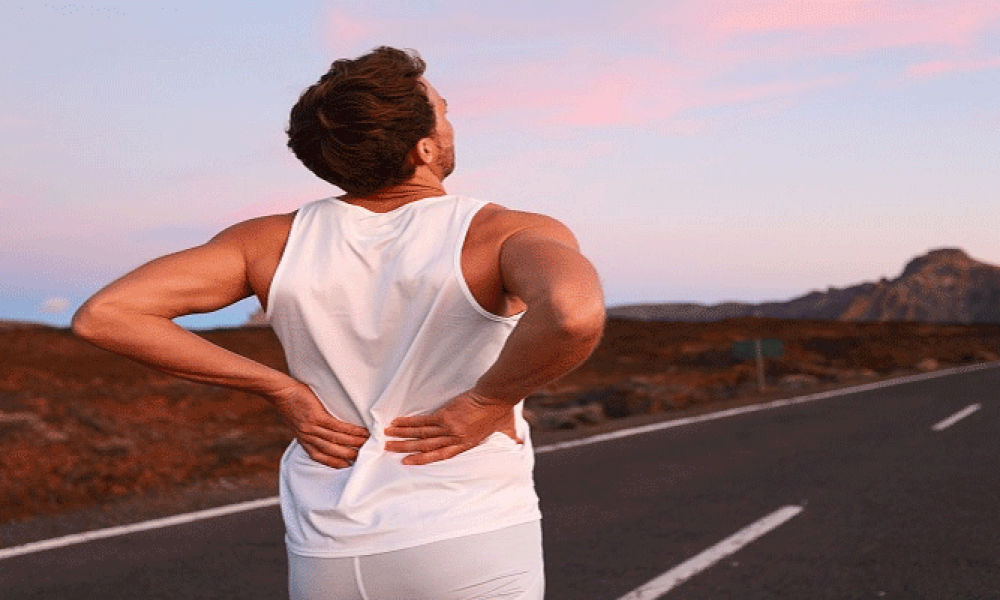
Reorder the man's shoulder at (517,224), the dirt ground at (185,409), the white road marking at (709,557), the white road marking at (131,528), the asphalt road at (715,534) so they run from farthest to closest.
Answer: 1. the dirt ground at (185,409)
2. the white road marking at (131,528)
3. the asphalt road at (715,534)
4. the white road marking at (709,557)
5. the man's shoulder at (517,224)

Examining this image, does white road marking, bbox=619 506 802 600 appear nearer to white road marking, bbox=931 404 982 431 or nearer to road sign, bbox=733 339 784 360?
white road marking, bbox=931 404 982 431

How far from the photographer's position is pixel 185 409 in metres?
17.7

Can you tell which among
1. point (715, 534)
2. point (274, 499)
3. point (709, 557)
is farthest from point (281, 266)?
point (274, 499)

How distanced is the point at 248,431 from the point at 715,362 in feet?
69.0

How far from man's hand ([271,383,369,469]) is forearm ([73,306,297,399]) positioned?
0.03m

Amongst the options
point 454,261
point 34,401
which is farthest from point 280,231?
point 34,401

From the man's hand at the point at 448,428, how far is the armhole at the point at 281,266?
30 centimetres

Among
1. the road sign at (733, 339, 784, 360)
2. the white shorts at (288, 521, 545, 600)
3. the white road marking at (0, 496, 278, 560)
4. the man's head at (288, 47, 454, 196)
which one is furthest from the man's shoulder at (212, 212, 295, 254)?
the road sign at (733, 339, 784, 360)

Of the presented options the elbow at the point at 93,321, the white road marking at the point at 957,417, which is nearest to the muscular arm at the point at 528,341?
the elbow at the point at 93,321

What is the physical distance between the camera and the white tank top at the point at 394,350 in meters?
1.79

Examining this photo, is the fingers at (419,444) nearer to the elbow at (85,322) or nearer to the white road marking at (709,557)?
the elbow at (85,322)

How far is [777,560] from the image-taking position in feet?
20.4

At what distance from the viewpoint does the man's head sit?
179 cm

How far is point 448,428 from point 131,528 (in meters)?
6.15
